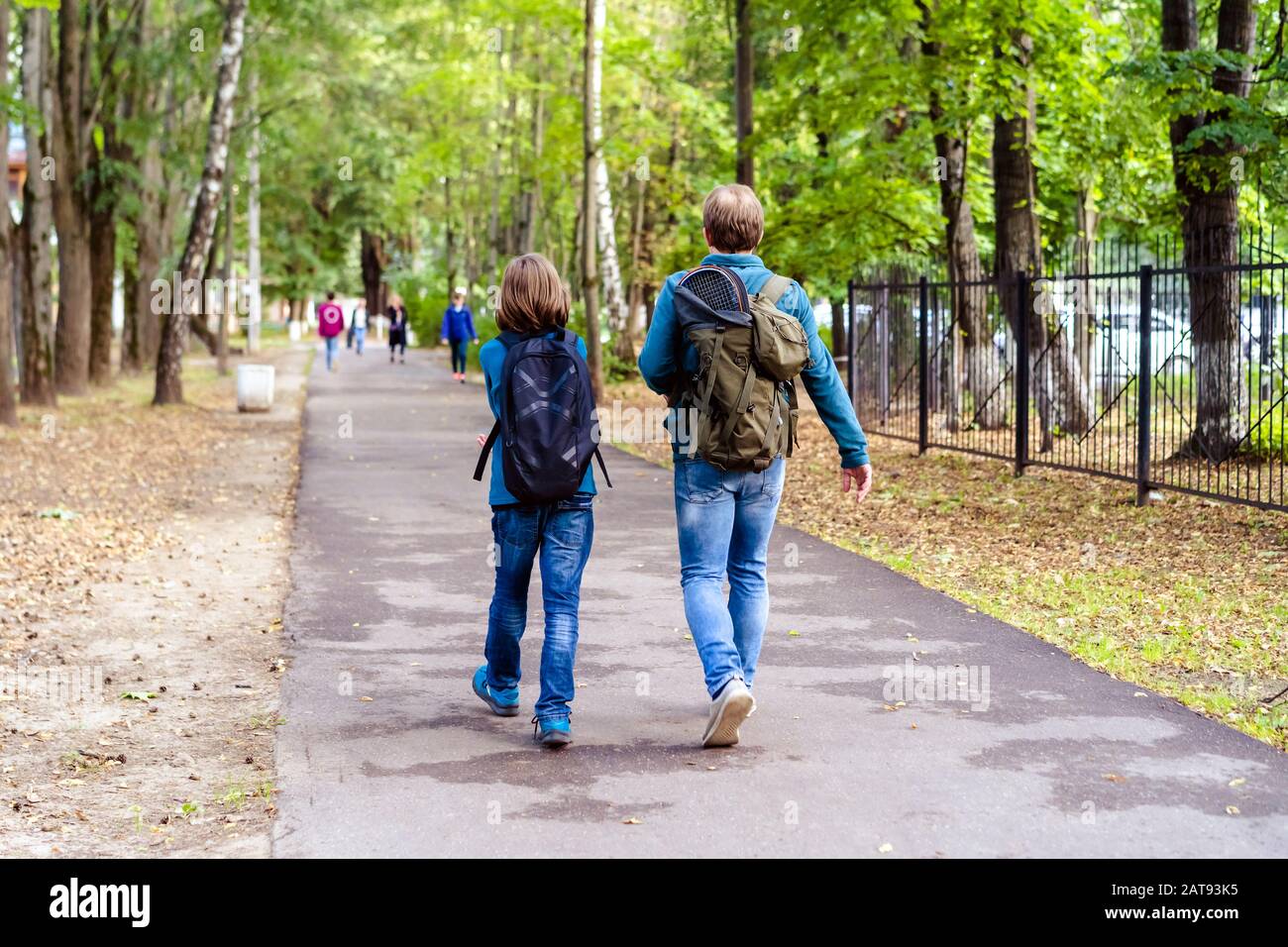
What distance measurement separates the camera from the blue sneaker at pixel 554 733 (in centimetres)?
578

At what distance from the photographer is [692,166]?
39781 millimetres

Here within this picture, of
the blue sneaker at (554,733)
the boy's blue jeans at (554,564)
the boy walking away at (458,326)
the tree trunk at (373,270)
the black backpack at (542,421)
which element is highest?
the tree trunk at (373,270)

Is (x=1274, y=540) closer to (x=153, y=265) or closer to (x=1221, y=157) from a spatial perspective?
(x=1221, y=157)

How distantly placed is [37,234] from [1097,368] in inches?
650

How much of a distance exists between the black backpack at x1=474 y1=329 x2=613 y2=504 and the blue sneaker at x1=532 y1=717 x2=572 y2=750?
82 centimetres

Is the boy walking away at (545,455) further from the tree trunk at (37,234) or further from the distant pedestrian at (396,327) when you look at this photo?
the distant pedestrian at (396,327)

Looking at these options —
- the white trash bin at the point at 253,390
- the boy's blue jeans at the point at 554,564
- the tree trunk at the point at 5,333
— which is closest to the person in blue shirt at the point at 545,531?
the boy's blue jeans at the point at 554,564

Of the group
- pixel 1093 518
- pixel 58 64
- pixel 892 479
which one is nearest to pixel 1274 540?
pixel 1093 518

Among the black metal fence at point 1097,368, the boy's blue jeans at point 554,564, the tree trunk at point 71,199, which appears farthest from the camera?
the tree trunk at point 71,199

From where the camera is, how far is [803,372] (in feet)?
19.3

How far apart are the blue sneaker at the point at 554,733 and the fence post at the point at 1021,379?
30.5 ft

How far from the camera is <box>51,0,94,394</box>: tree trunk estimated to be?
2419cm

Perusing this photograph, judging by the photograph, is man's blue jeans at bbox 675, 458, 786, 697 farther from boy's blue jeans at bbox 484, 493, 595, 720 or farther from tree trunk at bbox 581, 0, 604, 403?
tree trunk at bbox 581, 0, 604, 403

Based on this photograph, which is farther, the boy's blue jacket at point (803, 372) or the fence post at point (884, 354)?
the fence post at point (884, 354)
